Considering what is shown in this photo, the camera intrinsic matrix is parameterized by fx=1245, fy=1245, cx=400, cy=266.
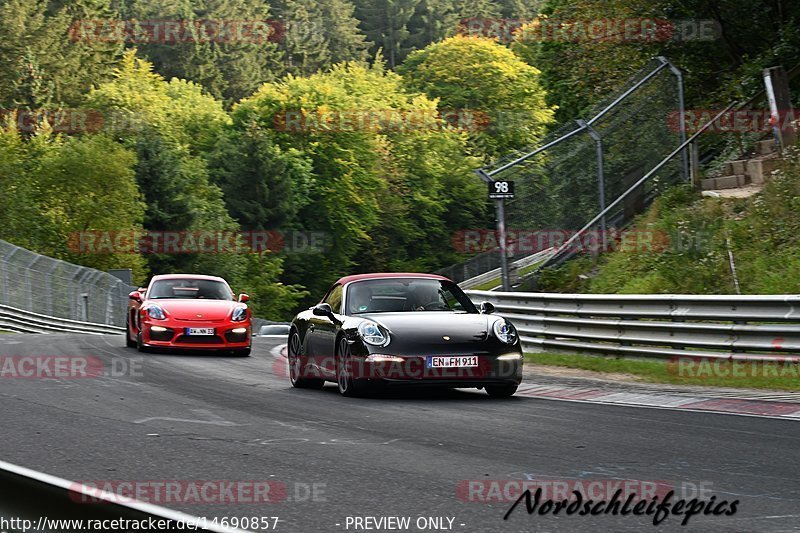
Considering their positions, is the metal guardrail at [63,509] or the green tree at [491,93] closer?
the metal guardrail at [63,509]

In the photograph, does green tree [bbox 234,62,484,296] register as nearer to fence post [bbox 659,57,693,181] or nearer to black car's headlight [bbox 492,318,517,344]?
fence post [bbox 659,57,693,181]

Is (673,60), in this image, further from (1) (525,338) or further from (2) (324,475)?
(2) (324,475)

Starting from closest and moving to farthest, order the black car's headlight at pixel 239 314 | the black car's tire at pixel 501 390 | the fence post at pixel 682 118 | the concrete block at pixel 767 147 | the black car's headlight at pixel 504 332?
the black car's headlight at pixel 504 332, the black car's tire at pixel 501 390, the black car's headlight at pixel 239 314, the fence post at pixel 682 118, the concrete block at pixel 767 147

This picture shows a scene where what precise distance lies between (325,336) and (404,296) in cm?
95

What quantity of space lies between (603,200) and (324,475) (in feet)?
44.3

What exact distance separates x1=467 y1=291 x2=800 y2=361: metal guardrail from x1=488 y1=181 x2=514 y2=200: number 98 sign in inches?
59.7

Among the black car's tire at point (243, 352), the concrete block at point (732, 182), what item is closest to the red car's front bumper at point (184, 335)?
the black car's tire at point (243, 352)

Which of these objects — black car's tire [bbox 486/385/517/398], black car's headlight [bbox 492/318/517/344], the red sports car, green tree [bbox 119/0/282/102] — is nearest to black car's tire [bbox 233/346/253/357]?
the red sports car

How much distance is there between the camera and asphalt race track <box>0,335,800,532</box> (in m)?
6.02

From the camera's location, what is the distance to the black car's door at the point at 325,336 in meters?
13.0

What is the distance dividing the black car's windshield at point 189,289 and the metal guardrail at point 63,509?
17.0 m

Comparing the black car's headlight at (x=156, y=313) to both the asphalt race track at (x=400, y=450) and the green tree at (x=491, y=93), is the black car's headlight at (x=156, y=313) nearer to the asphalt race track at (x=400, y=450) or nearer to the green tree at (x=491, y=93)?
the asphalt race track at (x=400, y=450)

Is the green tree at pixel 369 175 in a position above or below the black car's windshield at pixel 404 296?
above

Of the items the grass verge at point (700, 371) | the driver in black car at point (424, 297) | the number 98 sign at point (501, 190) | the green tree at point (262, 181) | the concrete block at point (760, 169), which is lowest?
the grass verge at point (700, 371)
